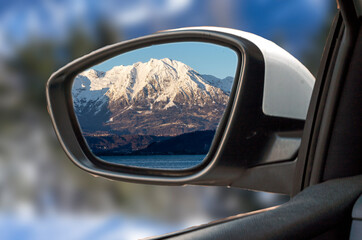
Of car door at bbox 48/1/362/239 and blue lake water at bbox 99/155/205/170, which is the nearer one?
car door at bbox 48/1/362/239

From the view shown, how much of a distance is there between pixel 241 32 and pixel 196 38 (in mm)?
178

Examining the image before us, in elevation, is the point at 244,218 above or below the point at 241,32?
below

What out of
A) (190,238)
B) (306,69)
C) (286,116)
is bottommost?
(190,238)

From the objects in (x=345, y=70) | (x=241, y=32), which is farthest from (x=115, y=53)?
(x=345, y=70)

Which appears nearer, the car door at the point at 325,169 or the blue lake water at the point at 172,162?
the car door at the point at 325,169

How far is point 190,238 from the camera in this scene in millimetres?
763

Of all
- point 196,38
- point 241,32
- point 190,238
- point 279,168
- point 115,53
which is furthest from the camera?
point 115,53

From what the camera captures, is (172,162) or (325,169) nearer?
(325,169)

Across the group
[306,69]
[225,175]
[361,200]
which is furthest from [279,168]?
[361,200]

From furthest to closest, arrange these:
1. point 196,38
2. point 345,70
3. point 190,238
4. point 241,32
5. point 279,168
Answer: point 196,38 → point 241,32 → point 279,168 → point 345,70 → point 190,238

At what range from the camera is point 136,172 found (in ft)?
5.49

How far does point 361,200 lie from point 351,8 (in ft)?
1.31

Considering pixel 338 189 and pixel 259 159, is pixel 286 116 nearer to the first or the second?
pixel 259 159

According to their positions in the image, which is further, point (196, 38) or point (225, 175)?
point (196, 38)
